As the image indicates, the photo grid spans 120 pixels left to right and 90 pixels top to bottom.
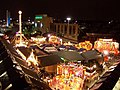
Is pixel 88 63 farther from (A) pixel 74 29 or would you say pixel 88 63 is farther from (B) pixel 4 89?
(A) pixel 74 29

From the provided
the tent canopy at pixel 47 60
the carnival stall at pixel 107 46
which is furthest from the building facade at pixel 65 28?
the tent canopy at pixel 47 60

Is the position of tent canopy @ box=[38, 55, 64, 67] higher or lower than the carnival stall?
higher

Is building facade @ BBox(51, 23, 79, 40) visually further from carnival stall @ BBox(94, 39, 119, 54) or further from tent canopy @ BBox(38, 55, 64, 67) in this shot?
tent canopy @ BBox(38, 55, 64, 67)

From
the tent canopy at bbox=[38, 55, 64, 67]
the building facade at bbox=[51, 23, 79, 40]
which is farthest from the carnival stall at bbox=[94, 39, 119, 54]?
the building facade at bbox=[51, 23, 79, 40]

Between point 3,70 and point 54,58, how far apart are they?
590 centimetres

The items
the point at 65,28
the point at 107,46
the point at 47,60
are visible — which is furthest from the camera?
the point at 65,28

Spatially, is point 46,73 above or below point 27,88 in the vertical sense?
below

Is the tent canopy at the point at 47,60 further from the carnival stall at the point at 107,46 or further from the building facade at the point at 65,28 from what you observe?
the building facade at the point at 65,28

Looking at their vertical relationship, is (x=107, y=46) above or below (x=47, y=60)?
below

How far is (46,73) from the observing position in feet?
24.4

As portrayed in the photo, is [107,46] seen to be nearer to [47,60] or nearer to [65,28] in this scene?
[47,60]

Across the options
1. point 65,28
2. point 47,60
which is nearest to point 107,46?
point 47,60

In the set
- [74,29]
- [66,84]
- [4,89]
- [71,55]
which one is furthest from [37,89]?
[74,29]

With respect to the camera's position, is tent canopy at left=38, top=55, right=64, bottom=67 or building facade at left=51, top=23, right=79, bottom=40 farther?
building facade at left=51, top=23, right=79, bottom=40
